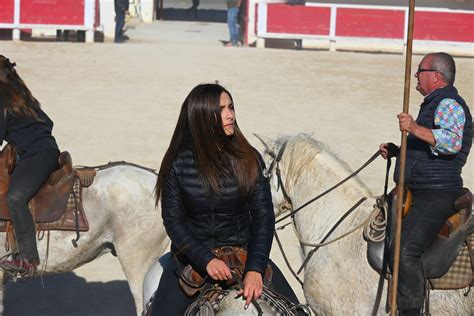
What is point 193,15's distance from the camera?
3969 cm

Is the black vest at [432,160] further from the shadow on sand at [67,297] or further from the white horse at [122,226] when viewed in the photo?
the shadow on sand at [67,297]

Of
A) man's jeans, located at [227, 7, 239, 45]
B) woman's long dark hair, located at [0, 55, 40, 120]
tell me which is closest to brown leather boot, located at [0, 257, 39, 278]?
woman's long dark hair, located at [0, 55, 40, 120]

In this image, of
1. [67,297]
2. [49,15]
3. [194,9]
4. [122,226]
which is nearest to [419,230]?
[122,226]

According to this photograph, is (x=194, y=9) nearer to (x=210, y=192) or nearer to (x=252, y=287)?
(x=210, y=192)

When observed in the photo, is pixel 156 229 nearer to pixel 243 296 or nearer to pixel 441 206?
pixel 441 206

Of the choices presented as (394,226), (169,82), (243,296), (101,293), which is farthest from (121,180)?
(169,82)

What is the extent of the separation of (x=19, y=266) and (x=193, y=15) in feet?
108

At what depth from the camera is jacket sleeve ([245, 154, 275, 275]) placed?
4.94 metres

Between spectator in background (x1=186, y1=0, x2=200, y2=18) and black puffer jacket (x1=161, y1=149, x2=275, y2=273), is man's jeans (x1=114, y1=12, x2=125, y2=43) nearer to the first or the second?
spectator in background (x1=186, y1=0, x2=200, y2=18)

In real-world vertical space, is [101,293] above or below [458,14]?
below

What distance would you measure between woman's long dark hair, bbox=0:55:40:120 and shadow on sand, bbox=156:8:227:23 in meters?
30.3

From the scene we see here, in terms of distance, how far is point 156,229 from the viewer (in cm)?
786

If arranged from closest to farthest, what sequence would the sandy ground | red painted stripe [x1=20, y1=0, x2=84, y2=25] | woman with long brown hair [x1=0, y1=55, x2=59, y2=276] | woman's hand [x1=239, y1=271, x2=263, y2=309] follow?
woman's hand [x1=239, y1=271, x2=263, y2=309], woman with long brown hair [x1=0, y1=55, x2=59, y2=276], the sandy ground, red painted stripe [x1=20, y1=0, x2=84, y2=25]

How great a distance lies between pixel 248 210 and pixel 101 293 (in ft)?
14.5
